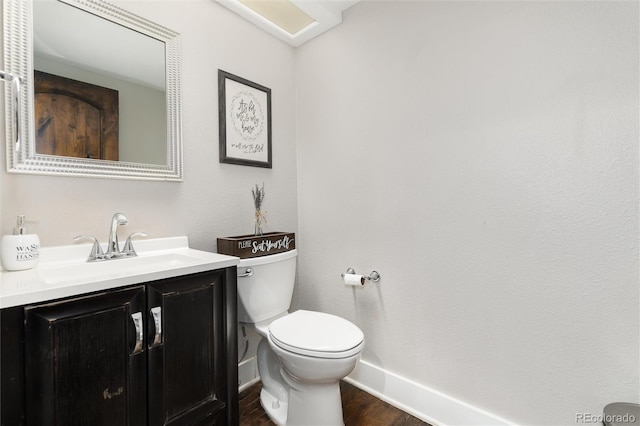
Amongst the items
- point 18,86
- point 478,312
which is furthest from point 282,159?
point 478,312

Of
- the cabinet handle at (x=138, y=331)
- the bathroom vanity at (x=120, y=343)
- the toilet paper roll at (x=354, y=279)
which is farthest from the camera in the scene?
the toilet paper roll at (x=354, y=279)

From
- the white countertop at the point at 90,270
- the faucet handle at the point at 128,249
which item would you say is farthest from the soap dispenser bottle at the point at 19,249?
the faucet handle at the point at 128,249

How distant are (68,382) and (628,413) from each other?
1.77 metres

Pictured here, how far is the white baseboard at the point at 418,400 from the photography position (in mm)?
→ 1363

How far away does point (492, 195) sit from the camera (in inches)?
51.7

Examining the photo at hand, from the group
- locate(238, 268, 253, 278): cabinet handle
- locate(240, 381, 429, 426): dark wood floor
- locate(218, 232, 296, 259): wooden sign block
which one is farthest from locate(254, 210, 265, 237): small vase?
locate(240, 381, 429, 426): dark wood floor

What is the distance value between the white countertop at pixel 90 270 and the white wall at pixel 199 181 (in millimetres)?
64

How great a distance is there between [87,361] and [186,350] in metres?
0.30

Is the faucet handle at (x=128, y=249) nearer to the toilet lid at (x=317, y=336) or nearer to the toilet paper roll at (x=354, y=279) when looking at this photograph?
the toilet lid at (x=317, y=336)

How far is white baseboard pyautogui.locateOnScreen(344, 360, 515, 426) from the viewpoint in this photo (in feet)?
4.47

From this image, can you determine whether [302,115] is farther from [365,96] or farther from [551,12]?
[551,12]

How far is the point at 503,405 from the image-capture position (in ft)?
4.24

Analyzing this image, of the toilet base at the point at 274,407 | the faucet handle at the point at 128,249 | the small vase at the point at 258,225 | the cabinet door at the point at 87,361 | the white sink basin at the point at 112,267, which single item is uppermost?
the small vase at the point at 258,225

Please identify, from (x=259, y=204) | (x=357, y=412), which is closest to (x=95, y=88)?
(x=259, y=204)
